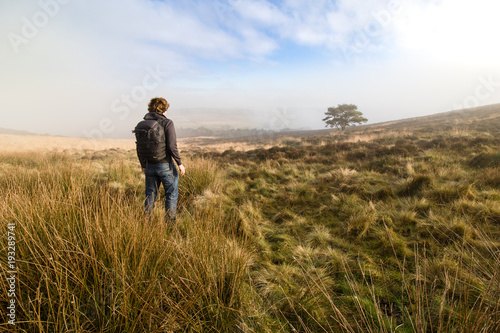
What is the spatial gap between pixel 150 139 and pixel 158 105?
0.70m

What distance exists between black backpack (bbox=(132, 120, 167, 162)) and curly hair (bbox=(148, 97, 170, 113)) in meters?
0.33

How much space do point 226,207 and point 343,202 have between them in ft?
8.86

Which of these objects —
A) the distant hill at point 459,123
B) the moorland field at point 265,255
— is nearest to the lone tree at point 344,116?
the distant hill at point 459,123

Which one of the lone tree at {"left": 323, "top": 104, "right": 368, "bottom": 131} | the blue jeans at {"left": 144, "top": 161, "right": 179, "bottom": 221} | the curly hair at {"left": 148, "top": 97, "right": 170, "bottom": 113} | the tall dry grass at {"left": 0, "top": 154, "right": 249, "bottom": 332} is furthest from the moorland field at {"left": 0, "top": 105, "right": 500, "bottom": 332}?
the lone tree at {"left": 323, "top": 104, "right": 368, "bottom": 131}

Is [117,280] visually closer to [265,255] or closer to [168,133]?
[265,255]

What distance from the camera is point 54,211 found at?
2.04 metres

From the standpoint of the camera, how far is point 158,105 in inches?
144

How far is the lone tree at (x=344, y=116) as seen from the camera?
145ft

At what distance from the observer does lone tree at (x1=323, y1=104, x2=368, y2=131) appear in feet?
145

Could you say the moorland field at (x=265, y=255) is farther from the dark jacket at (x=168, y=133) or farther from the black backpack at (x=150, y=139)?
the dark jacket at (x=168, y=133)

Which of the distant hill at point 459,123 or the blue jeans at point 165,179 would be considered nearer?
the blue jeans at point 165,179

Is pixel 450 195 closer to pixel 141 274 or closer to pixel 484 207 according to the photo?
pixel 484 207

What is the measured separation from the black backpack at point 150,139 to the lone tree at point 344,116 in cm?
4682

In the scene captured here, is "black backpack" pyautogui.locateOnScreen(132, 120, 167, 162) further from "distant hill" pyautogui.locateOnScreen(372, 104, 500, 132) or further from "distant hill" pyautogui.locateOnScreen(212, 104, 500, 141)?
"distant hill" pyautogui.locateOnScreen(372, 104, 500, 132)
